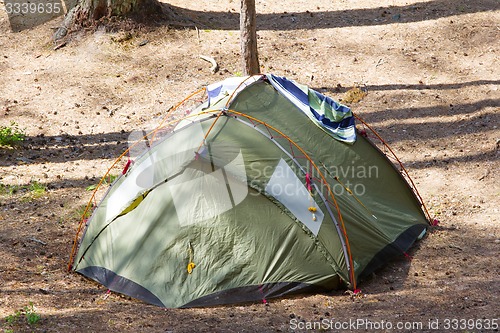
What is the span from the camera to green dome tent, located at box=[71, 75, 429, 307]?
764cm

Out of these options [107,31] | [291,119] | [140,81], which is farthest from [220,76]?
[291,119]

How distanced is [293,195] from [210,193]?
0.98 meters

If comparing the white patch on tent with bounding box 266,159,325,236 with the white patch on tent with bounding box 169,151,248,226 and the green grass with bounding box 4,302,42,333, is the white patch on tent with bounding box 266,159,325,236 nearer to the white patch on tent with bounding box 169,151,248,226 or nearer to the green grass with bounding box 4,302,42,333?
the white patch on tent with bounding box 169,151,248,226

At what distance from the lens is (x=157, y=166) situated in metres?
8.12

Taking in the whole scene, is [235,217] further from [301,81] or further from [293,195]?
[301,81]

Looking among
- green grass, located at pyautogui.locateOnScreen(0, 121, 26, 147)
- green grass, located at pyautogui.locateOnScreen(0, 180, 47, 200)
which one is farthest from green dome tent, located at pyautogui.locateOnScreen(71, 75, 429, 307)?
green grass, located at pyautogui.locateOnScreen(0, 121, 26, 147)

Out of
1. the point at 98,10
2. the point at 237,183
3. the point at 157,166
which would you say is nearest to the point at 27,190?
the point at 157,166

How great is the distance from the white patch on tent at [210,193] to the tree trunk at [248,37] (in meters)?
5.31

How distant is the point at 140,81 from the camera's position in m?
14.0

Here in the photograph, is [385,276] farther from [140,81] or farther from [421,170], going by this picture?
[140,81]

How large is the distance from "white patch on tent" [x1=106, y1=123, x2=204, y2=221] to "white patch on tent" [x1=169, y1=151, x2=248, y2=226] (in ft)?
0.81

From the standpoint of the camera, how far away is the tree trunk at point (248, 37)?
12.6 meters

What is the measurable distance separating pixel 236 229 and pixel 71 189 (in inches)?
156
